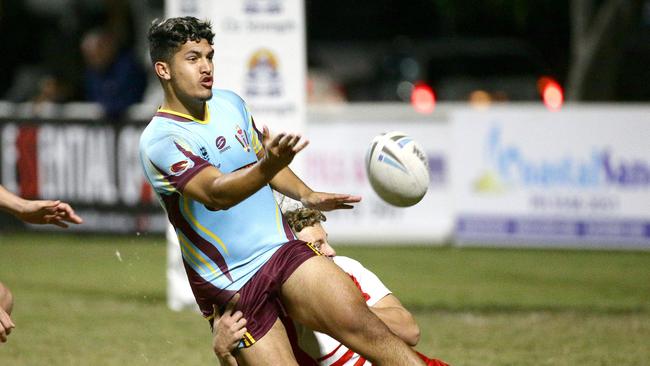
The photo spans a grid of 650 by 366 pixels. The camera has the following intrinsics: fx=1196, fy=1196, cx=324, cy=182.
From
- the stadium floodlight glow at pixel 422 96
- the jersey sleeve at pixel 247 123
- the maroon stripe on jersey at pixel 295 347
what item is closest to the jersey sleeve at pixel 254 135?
the jersey sleeve at pixel 247 123

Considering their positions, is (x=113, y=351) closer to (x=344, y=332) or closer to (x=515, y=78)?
(x=344, y=332)

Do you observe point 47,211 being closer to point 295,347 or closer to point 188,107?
point 188,107

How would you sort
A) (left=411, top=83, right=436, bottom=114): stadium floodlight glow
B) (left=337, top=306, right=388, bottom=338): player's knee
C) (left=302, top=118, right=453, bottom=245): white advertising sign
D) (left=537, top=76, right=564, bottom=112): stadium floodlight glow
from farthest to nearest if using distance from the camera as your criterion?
(left=537, top=76, right=564, bottom=112): stadium floodlight glow, (left=411, top=83, right=436, bottom=114): stadium floodlight glow, (left=302, top=118, right=453, bottom=245): white advertising sign, (left=337, top=306, right=388, bottom=338): player's knee

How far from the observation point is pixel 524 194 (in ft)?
46.1

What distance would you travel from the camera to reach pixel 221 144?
563 cm

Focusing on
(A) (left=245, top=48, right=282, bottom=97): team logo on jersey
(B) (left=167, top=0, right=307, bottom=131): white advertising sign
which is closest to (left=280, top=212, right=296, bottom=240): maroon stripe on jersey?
(B) (left=167, top=0, right=307, bottom=131): white advertising sign

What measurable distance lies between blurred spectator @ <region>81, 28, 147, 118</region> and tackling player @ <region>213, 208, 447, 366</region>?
387 inches

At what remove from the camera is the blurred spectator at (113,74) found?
1577cm

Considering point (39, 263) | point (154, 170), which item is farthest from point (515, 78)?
point (154, 170)

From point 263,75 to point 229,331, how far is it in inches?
215

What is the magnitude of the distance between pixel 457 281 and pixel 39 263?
4891 millimetres

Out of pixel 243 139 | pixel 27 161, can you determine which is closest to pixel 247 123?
pixel 243 139

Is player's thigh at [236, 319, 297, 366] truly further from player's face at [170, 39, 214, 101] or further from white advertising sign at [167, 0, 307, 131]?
white advertising sign at [167, 0, 307, 131]

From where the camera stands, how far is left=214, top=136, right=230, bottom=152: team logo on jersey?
562 centimetres
